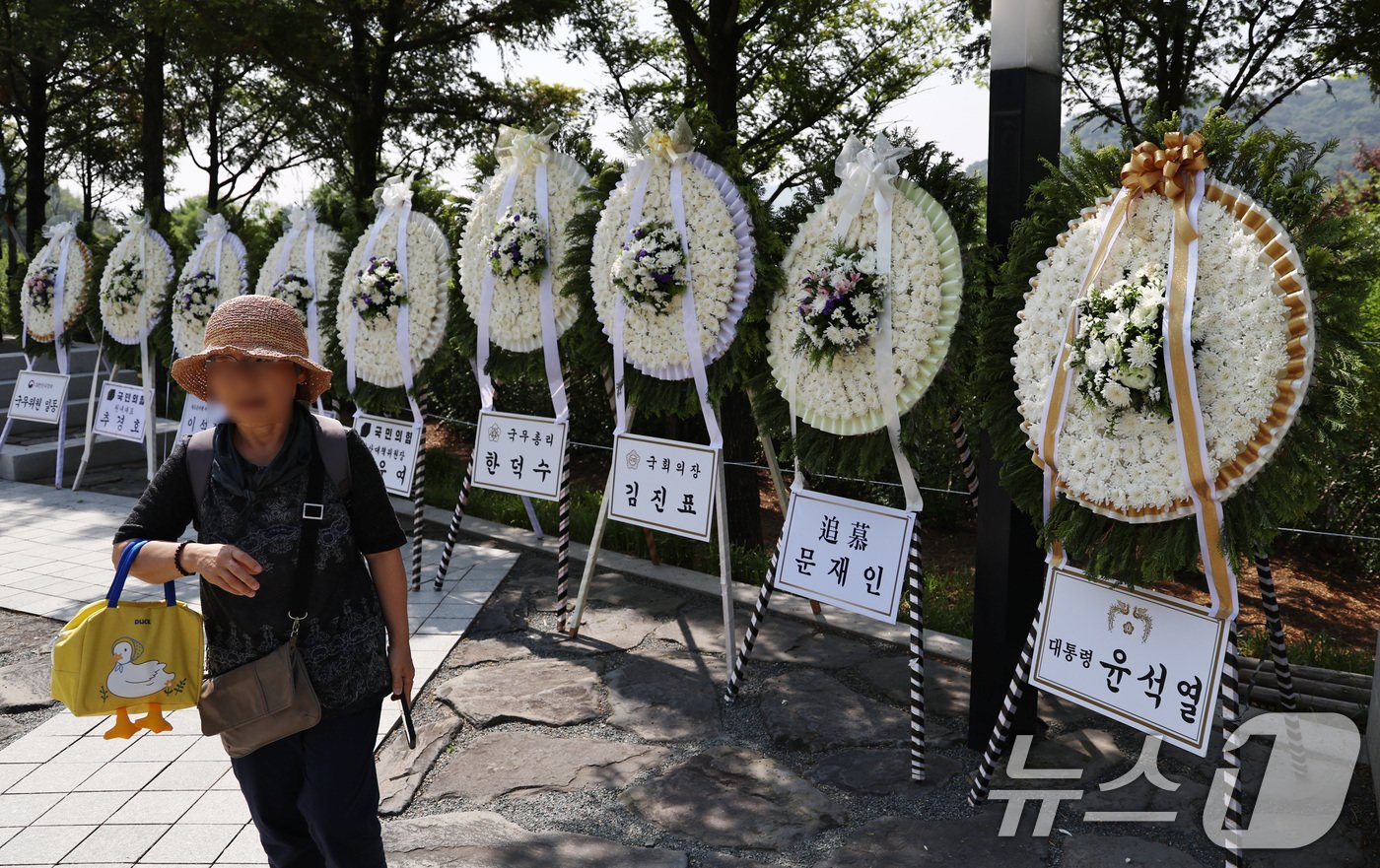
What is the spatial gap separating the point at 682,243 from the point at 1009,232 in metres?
1.43

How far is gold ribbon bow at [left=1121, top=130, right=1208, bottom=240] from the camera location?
298cm

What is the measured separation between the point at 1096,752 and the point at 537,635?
275 centimetres

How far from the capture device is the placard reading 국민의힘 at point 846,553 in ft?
13.0

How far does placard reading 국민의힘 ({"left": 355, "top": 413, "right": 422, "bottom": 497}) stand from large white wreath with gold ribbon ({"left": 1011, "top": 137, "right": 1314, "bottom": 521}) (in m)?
3.92

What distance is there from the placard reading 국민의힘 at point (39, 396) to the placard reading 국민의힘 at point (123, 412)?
748 millimetres

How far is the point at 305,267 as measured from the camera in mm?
6781

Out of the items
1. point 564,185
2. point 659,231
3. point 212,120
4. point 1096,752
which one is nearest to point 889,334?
point 659,231

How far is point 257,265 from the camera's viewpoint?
754 cm

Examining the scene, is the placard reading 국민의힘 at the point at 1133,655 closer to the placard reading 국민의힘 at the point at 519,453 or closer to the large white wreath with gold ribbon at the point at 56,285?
the placard reading 국민의힘 at the point at 519,453

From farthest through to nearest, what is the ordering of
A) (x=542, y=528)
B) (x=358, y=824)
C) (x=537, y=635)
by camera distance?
(x=542, y=528)
(x=537, y=635)
(x=358, y=824)

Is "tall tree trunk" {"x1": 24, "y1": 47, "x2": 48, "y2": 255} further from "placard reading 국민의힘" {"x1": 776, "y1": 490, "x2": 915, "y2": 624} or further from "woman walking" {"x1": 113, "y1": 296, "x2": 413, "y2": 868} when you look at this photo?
"woman walking" {"x1": 113, "y1": 296, "x2": 413, "y2": 868}

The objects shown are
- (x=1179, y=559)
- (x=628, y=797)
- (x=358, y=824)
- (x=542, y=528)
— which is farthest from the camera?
(x=542, y=528)

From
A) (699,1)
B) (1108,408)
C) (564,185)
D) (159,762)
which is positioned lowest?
(159,762)

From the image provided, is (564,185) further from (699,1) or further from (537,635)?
(699,1)
